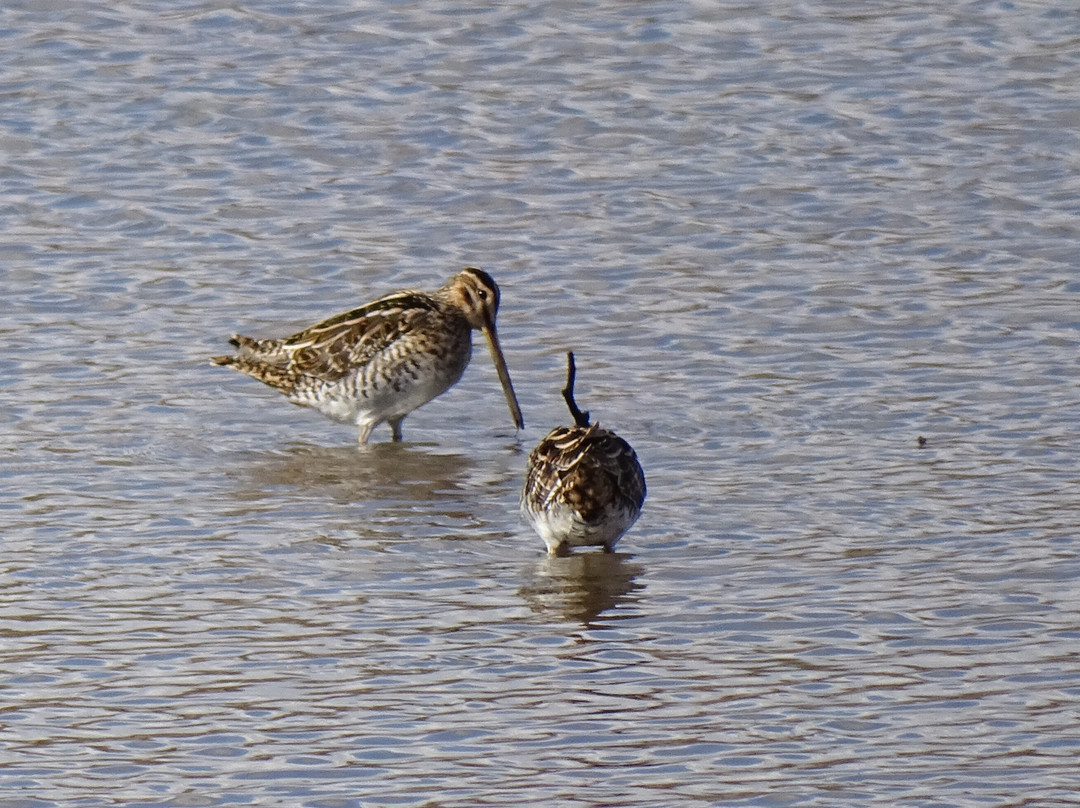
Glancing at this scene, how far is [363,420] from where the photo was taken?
1117 cm

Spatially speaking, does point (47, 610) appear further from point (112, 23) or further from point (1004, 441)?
point (112, 23)

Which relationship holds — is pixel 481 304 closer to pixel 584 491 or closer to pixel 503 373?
pixel 503 373

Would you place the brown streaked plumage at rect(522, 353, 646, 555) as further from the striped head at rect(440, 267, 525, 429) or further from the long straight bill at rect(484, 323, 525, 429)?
the striped head at rect(440, 267, 525, 429)

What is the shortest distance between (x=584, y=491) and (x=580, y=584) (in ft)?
1.20

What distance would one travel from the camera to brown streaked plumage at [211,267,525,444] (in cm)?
1112

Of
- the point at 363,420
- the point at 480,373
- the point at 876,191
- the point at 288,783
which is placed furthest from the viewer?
the point at 876,191

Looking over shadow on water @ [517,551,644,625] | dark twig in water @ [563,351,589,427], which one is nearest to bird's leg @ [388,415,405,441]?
dark twig in water @ [563,351,589,427]

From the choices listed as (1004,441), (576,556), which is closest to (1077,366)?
(1004,441)

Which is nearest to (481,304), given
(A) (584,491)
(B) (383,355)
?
(B) (383,355)

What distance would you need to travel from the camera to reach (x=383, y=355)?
1127 cm

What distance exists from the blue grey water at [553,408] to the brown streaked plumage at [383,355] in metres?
0.25

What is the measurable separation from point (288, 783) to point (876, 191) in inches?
351

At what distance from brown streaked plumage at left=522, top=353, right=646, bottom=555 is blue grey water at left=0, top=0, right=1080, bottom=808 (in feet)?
0.49

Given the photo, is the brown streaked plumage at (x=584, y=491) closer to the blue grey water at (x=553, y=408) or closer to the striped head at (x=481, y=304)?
the blue grey water at (x=553, y=408)
